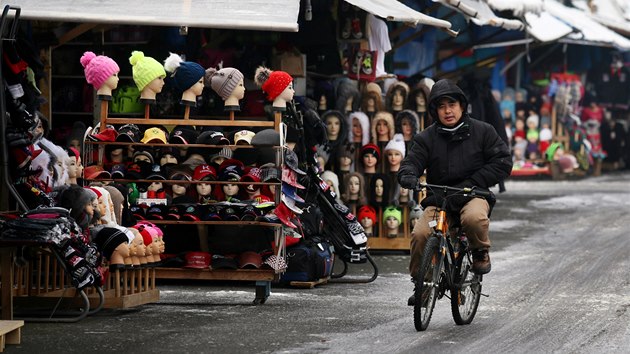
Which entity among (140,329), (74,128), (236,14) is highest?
(236,14)

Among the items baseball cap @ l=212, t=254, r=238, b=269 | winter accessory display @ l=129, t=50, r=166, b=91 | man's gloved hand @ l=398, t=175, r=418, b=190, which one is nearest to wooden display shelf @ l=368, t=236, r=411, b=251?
baseball cap @ l=212, t=254, r=238, b=269

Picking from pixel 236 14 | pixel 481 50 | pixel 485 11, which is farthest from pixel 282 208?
pixel 481 50

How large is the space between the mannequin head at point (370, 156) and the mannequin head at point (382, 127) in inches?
6.1

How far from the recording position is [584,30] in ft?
101

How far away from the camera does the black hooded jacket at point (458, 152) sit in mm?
11914

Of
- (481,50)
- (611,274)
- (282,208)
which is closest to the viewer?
(282,208)

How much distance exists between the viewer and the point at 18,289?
12211 mm

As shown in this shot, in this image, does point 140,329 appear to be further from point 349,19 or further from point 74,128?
point 349,19

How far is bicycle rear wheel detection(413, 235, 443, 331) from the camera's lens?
1100cm

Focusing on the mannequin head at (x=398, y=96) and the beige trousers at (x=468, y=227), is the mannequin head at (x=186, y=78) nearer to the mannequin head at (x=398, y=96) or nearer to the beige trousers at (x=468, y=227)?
the beige trousers at (x=468, y=227)

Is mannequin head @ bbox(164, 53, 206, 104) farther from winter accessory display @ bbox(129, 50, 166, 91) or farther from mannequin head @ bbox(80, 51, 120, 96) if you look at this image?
mannequin head @ bbox(80, 51, 120, 96)

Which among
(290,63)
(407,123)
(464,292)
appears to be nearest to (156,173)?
(290,63)

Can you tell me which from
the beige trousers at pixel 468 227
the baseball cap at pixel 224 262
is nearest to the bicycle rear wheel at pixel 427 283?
the beige trousers at pixel 468 227

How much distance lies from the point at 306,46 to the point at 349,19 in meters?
0.65
